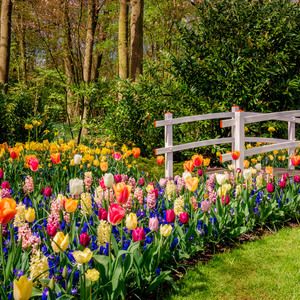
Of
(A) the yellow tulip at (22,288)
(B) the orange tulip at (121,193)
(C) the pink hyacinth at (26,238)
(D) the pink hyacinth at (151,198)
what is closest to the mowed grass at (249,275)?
(D) the pink hyacinth at (151,198)

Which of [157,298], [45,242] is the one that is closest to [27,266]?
[45,242]

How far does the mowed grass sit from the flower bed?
182 millimetres

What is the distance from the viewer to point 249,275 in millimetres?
3918

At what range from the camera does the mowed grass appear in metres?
3.54

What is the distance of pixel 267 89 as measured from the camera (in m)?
10.2

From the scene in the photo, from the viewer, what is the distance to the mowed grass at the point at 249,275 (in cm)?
354

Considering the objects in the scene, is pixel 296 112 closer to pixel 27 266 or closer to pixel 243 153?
pixel 243 153

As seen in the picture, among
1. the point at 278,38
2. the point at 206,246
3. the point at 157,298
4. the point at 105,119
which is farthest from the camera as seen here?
the point at 105,119

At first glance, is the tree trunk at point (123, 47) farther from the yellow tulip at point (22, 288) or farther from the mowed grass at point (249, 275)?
the yellow tulip at point (22, 288)

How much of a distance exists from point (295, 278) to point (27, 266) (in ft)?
7.12

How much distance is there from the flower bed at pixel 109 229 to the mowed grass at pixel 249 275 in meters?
0.18

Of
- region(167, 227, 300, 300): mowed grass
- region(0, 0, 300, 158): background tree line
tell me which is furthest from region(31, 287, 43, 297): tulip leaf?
region(0, 0, 300, 158): background tree line

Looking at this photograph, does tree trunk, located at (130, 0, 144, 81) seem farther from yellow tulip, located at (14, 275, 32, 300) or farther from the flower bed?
yellow tulip, located at (14, 275, 32, 300)

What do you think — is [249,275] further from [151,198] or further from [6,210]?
[6,210]
